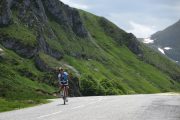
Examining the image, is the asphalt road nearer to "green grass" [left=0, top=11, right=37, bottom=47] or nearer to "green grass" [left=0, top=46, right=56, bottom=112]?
"green grass" [left=0, top=46, right=56, bottom=112]

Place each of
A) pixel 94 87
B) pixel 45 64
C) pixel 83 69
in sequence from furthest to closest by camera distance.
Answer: pixel 83 69, pixel 45 64, pixel 94 87

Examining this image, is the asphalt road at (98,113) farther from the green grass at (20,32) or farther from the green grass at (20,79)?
the green grass at (20,32)

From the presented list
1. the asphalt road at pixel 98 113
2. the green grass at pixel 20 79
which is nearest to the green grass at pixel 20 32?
the green grass at pixel 20 79

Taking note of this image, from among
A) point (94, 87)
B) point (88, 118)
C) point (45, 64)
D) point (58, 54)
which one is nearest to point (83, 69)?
point (58, 54)

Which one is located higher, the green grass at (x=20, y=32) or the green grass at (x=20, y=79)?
the green grass at (x=20, y=32)

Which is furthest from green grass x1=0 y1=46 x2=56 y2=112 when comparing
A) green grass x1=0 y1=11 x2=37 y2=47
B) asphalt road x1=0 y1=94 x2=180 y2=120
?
asphalt road x1=0 y1=94 x2=180 y2=120

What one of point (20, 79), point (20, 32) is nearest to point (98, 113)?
point (20, 79)

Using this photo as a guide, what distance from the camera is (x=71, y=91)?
107938 millimetres

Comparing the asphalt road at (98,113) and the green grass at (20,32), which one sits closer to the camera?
the asphalt road at (98,113)

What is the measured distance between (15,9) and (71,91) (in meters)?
78.9

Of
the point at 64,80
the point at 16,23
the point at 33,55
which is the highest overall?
the point at 16,23

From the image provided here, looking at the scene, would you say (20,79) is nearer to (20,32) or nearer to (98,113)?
(20,32)

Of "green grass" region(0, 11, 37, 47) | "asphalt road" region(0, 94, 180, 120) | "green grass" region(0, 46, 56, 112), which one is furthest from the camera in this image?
"green grass" region(0, 11, 37, 47)

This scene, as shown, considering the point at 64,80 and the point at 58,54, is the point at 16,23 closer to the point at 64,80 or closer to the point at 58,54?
the point at 58,54
